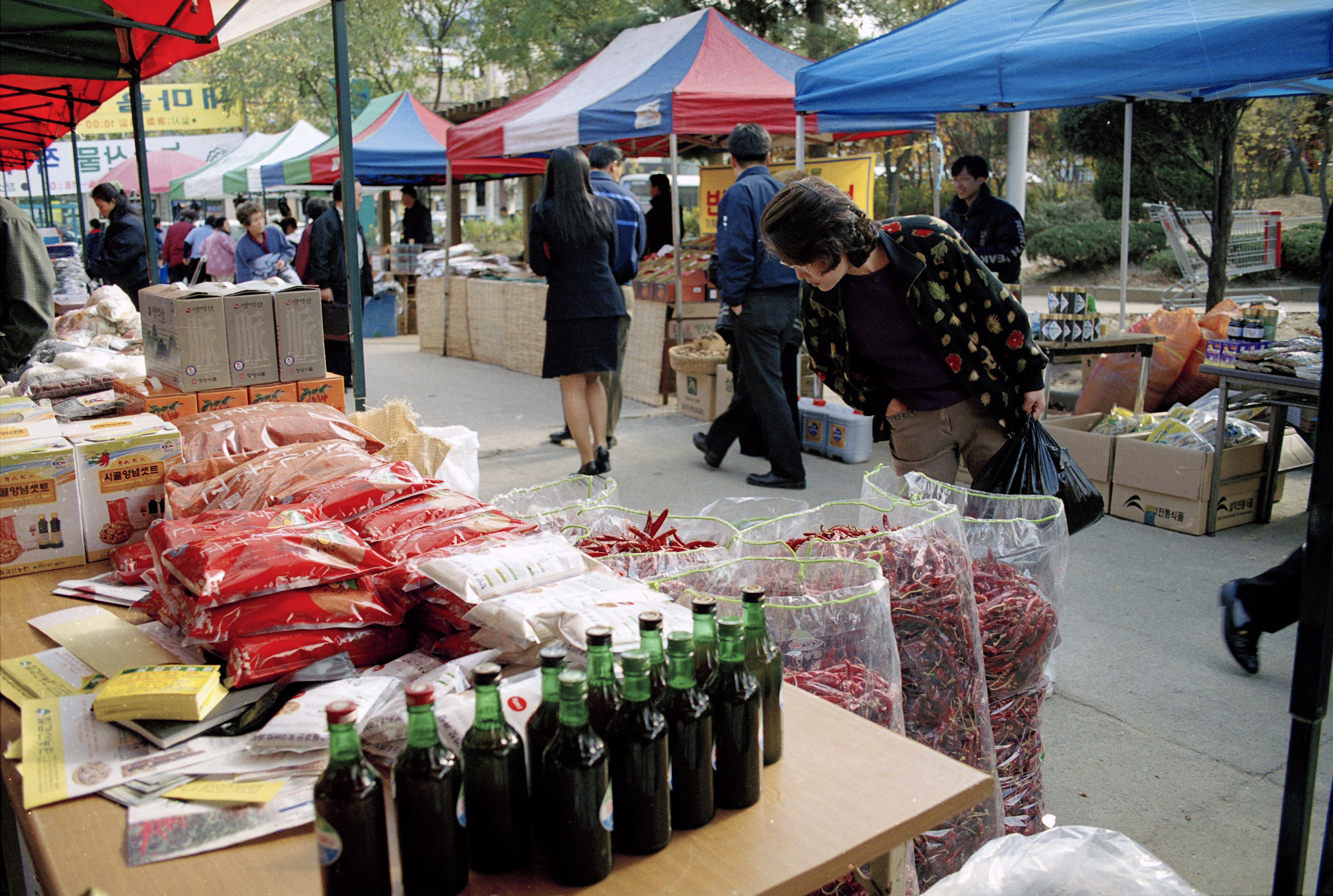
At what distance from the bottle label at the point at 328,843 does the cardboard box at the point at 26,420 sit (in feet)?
6.36

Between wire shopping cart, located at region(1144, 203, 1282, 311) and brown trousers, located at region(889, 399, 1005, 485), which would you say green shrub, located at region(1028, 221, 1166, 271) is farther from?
brown trousers, located at region(889, 399, 1005, 485)

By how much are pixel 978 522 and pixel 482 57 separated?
82.4ft

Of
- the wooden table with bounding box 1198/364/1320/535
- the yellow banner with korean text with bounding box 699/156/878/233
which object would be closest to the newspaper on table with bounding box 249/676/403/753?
the wooden table with bounding box 1198/364/1320/535

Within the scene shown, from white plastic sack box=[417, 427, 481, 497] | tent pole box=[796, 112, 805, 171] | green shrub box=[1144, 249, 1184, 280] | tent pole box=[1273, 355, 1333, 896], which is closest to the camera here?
tent pole box=[1273, 355, 1333, 896]

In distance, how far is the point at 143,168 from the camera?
6004 millimetres

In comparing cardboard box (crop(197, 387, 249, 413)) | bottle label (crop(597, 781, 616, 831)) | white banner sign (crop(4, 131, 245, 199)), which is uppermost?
white banner sign (crop(4, 131, 245, 199))

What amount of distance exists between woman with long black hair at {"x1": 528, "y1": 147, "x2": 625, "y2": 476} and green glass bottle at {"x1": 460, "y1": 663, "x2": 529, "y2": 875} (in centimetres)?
486

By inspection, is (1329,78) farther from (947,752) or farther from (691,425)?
(947,752)

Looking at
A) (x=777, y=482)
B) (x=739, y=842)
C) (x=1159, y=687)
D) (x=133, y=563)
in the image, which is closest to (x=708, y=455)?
(x=777, y=482)

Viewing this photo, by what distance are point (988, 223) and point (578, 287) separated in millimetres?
3220

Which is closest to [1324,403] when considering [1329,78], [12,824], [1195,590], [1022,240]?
[12,824]

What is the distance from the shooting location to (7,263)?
182 inches

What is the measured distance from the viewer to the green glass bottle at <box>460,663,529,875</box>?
1.28 metres

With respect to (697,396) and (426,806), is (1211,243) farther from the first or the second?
(426,806)
